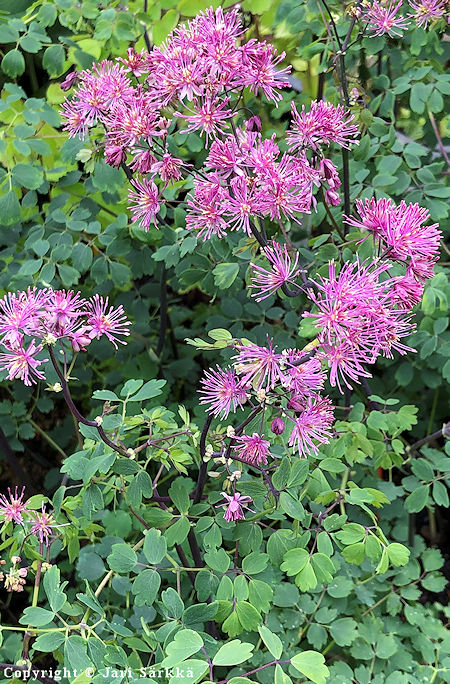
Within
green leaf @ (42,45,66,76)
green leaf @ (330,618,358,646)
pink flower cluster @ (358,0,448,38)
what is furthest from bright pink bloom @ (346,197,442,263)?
green leaf @ (42,45,66,76)

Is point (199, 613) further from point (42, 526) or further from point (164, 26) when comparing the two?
point (164, 26)

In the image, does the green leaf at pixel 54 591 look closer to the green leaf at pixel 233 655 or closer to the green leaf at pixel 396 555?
the green leaf at pixel 233 655

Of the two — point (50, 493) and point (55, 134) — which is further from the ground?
point (55, 134)

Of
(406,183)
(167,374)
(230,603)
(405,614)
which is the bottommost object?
(405,614)

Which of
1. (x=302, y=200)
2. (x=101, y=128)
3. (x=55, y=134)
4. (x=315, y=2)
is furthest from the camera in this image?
(x=55, y=134)

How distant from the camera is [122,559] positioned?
84 centimetres

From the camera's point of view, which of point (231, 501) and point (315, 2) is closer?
point (231, 501)

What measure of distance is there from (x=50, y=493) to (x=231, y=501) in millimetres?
816

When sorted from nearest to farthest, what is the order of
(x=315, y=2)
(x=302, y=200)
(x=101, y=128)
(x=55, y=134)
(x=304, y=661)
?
(x=304, y=661)
(x=302, y=200)
(x=101, y=128)
(x=315, y=2)
(x=55, y=134)

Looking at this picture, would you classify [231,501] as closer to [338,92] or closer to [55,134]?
[338,92]

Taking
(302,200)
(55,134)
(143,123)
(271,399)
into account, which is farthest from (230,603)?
(55,134)

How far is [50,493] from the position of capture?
150 centimetres

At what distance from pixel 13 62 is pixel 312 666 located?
1.19m

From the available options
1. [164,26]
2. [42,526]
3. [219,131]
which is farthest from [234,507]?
[164,26]
